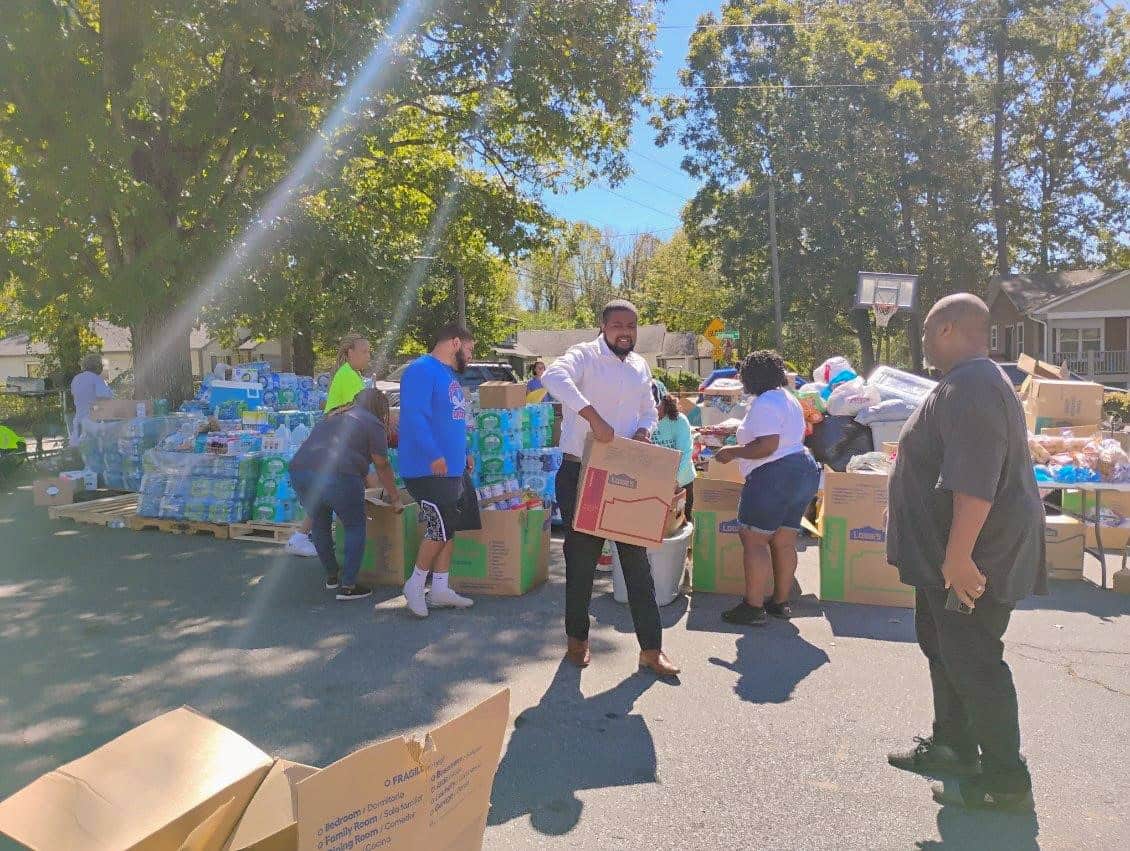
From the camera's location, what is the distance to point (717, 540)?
20.2ft

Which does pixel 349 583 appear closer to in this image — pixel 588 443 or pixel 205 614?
pixel 205 614

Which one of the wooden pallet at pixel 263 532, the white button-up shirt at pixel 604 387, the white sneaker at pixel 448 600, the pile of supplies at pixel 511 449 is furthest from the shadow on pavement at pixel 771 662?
the wooden pallet at pixel 263 532

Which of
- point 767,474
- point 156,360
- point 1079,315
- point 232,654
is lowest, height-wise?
point 232,654

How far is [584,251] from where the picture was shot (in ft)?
222

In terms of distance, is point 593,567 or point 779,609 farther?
point 779,609

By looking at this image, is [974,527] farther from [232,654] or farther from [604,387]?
[232,654]

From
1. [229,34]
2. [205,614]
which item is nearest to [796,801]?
[205,614]

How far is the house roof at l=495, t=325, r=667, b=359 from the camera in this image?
47.2m

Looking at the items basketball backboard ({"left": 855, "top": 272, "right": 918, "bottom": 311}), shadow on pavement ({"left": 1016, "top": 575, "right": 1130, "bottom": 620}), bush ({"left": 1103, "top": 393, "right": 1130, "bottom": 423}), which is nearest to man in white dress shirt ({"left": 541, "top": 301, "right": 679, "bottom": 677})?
shadow on pavement ({"left": 1016, "top": 575, "right": 1130, "bottom": 620})

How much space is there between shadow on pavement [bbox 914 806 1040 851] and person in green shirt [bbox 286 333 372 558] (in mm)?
5344

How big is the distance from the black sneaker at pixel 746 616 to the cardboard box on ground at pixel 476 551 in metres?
1.51

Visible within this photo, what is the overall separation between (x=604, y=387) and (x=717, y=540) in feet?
6.81

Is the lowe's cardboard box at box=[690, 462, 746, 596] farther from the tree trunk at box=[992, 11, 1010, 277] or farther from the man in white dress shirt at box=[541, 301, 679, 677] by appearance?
the tree trunk at box=[992, 11, 1010, 277]

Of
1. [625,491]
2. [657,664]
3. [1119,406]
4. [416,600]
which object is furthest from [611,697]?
[1119,406]
